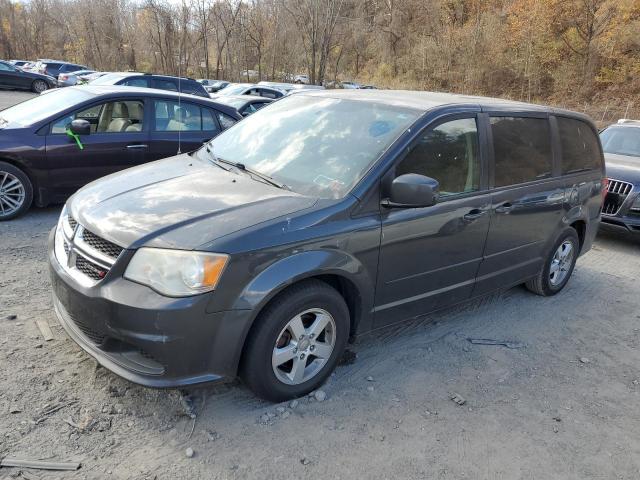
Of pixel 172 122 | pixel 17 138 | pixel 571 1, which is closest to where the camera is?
pixel 17 138

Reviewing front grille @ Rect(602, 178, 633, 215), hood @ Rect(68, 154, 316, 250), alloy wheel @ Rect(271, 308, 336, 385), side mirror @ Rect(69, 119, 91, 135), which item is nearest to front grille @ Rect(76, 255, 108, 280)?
hood @ Rect(68, 154, 316, 250)

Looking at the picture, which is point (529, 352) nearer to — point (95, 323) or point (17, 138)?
point (95, 323)

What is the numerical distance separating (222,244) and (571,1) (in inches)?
1602

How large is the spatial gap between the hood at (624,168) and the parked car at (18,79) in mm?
26084

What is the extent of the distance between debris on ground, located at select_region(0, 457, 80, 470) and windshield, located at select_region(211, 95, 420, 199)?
6.22 feet

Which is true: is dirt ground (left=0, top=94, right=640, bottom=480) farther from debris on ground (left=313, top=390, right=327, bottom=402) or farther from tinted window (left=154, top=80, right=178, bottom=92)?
tinted window (left=154, top=80, right=178, bottom=92)

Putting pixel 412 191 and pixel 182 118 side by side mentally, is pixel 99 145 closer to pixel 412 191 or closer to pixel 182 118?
pixel 182 118

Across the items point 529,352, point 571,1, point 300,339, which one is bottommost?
point 529,352

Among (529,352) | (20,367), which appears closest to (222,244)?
(20,367)

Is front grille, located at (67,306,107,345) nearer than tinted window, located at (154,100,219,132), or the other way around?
front grille, located at (67,306,107,345)

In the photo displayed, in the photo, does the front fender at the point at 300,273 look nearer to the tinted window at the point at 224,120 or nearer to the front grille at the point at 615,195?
Result: the tinted window at the point at 224,120

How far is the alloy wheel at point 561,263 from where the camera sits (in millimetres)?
5047

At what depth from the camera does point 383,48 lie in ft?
172

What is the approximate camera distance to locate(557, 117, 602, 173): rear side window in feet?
15.5
